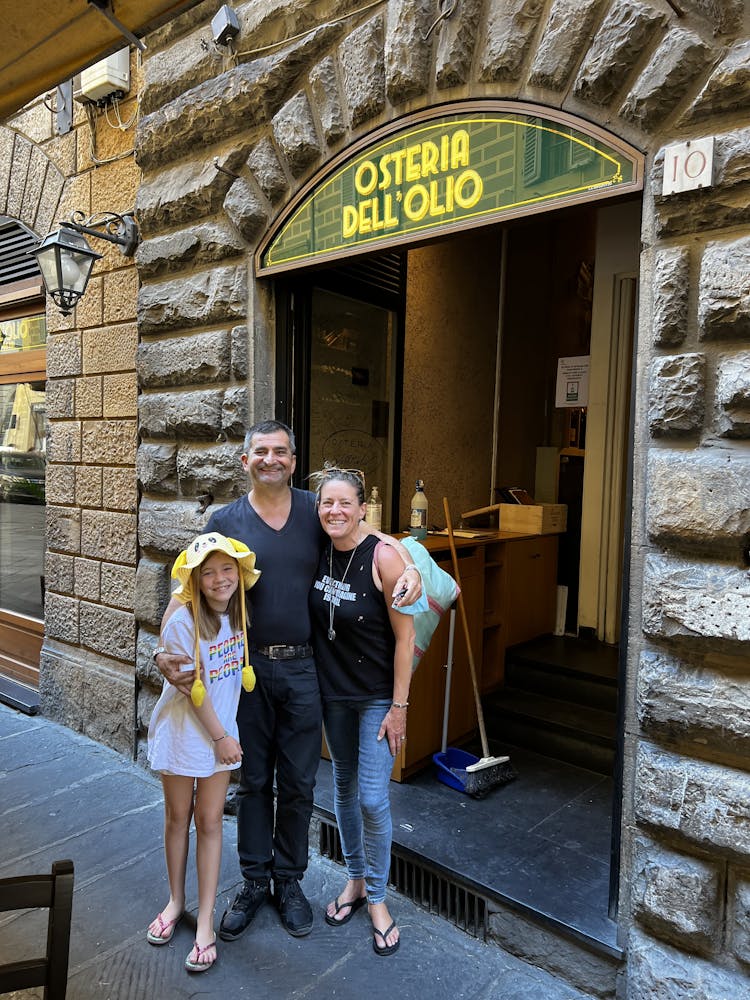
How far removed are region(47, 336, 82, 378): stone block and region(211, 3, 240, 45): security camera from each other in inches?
89.1

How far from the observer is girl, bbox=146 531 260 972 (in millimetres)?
2607

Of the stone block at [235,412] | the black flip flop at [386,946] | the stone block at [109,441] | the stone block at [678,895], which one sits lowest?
the black flip flop at [386,946]

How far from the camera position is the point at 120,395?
15.9 feet

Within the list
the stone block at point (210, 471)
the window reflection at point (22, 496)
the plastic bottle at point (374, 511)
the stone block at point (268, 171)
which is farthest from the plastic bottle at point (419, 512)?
the window reflection at point (22, 496)

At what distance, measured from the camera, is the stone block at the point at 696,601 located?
2256mm

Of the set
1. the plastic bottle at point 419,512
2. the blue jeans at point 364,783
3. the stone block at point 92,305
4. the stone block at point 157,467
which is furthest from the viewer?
the stone block at point 92,305

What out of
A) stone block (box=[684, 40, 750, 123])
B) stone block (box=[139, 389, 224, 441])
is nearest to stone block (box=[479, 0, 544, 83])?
stone block (box=[684, 40, 750, 123])

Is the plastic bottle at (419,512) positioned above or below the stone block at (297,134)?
below

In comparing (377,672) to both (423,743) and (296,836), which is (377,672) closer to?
(296,836)

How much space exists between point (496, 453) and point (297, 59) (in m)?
3.54

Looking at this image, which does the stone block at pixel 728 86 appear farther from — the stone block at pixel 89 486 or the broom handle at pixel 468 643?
the stone block at pixel 89 486

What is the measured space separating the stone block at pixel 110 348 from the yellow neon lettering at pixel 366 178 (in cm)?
196

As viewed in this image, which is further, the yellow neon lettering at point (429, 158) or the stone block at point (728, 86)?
the yellow neon lettering at point (429, 158)

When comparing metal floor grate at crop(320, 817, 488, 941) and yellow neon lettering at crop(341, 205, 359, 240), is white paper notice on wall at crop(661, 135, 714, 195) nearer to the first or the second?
yellow neon lettering at crop(341, 205, 359, 240)
